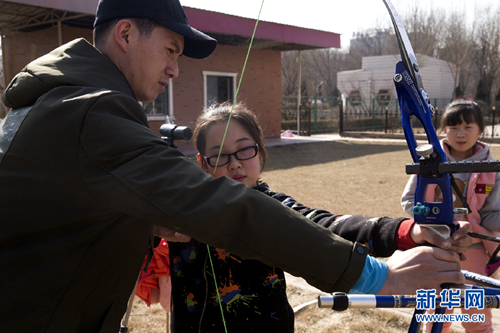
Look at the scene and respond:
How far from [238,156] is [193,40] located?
1.83 ft

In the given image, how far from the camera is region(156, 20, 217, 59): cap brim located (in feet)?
4.87

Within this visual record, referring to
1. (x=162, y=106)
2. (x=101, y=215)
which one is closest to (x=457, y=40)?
(x=162, y=106)

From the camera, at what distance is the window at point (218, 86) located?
608 inches

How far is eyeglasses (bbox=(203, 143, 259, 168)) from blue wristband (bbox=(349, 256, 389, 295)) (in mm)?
933

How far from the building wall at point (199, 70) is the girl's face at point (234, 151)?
9.56m

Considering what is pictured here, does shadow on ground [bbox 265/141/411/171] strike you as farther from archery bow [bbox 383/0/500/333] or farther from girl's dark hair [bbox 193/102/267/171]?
archery bow [bbox 383/0/500/333]

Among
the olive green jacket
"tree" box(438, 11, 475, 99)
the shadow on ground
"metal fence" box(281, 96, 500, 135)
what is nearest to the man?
the olive green jacket

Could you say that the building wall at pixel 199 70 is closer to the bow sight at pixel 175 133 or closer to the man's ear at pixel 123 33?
the bow sight at pixel 175 133

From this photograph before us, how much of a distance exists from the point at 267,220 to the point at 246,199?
8 cm

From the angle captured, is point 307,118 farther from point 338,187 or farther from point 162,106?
point 338,187

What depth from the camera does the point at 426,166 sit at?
1441mm

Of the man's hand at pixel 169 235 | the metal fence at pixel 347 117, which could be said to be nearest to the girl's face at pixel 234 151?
the man's hand at pixel 169 235

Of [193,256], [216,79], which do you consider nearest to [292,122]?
[216,79]

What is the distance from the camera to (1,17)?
11492 mm
